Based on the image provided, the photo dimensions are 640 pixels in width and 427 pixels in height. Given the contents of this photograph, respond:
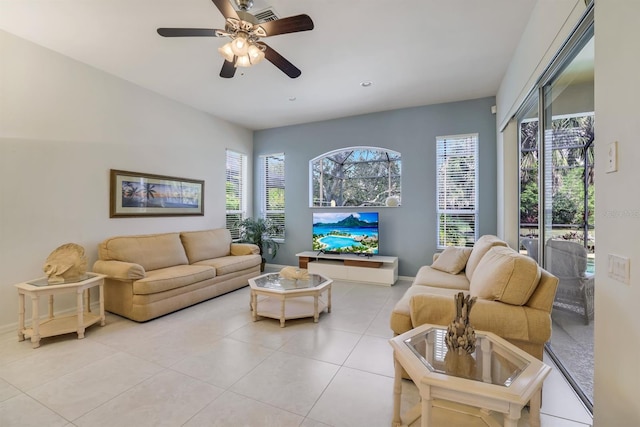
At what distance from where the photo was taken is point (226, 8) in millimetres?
1964

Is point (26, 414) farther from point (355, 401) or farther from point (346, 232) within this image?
point (346, 232)

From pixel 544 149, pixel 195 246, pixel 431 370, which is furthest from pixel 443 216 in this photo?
pixel 195 246

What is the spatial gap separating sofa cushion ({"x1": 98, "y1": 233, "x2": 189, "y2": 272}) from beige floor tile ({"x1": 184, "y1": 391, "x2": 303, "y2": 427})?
2.48m

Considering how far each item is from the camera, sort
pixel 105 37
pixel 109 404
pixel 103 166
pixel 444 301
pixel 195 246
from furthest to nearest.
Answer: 1. pixel 195 246
2. pixel 103 166
3. pixel 105 37
4. pixel 444 301
5. pixel 109 404

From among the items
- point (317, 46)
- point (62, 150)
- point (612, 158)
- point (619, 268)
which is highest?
point (317, 46)

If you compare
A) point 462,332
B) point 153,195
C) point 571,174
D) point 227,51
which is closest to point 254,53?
point 227,51

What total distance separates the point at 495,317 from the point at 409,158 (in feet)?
11.2

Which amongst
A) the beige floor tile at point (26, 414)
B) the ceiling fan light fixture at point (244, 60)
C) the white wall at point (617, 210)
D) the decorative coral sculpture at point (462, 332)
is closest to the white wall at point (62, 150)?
the beige floor tile at point (26, 414)

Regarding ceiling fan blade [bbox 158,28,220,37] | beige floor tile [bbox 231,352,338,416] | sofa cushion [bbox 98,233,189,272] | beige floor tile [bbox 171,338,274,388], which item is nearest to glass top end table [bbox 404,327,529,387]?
beige floor tile [bbox 231,352,338,416]

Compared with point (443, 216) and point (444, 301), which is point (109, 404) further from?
point (443, 216)

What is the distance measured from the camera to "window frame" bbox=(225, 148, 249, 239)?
18.1 ft

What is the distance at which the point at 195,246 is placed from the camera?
4.29 metres

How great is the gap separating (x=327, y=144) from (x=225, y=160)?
205 cm

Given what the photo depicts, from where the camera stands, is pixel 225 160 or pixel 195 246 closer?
pixel 195 246
